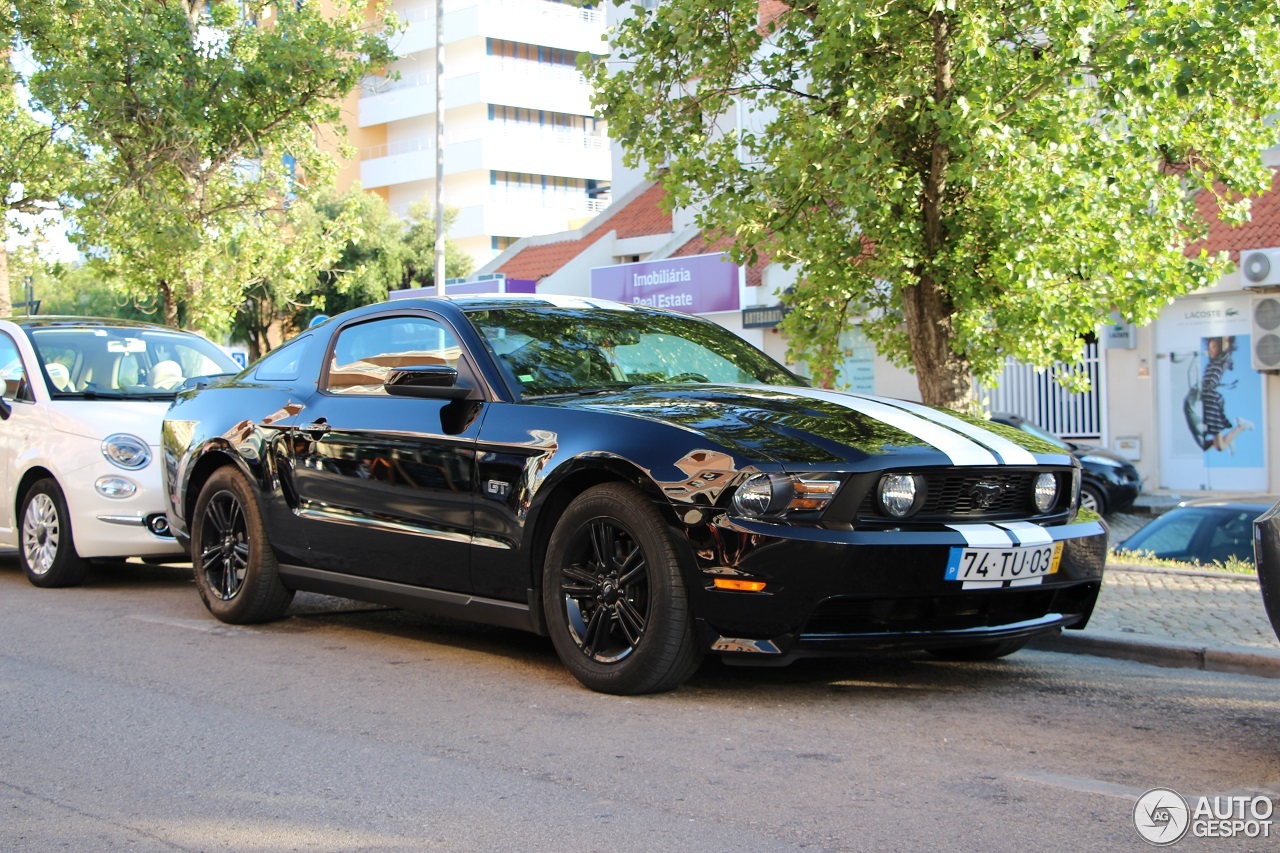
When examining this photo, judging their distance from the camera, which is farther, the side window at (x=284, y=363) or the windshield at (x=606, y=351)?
the side window at (x=284, y=363)

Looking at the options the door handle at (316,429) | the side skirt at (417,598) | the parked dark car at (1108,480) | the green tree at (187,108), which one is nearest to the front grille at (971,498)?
the side skirt at (417,598)

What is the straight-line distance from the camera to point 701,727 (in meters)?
4.91

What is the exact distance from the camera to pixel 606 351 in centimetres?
632

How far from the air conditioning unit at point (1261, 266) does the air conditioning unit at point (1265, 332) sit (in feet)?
1.18

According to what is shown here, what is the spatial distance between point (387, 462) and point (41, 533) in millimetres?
4262

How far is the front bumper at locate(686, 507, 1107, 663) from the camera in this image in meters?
4.88

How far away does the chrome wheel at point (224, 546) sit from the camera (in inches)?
287

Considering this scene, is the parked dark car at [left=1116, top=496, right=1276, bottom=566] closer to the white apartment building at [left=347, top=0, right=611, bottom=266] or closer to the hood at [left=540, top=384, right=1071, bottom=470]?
the hood at [left=540, top=384, right=1071, bottom=470]

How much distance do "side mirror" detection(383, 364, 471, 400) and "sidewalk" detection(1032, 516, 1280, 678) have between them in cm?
314

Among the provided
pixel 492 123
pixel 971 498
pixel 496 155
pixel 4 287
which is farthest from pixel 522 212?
pixel 971 498

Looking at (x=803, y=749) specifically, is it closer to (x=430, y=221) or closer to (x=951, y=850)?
(x=951, y=850)

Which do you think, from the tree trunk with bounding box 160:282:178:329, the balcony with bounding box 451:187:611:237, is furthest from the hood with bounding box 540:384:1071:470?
the balcony with bounding box 451:187:611:237

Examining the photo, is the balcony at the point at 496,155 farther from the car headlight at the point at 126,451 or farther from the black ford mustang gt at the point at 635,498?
the black ford mustang gt at the point at 635,498

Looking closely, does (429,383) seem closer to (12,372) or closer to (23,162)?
(12,372)
